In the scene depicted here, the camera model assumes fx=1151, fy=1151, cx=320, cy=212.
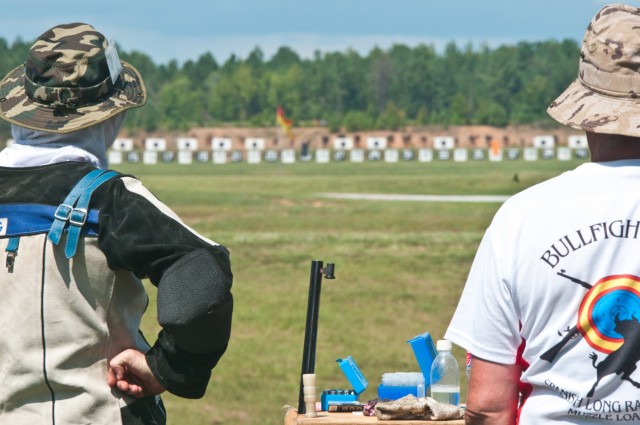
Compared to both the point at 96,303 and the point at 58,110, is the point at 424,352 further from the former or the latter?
the point at 58,110

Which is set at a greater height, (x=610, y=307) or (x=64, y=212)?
(x=64, y=212)

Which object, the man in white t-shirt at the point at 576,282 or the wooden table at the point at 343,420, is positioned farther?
the wooden table at the point at 343,420

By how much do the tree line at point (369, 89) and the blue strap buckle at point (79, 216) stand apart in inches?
4165

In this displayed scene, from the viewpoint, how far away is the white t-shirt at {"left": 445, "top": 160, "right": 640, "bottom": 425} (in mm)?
2449

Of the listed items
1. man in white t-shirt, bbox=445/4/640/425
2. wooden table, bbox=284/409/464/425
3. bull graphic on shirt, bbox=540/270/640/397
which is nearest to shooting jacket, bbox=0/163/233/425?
man in white t-shirt, bbox=445/4/640/425

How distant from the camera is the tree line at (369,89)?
121 metres

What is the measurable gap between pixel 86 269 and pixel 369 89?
13805 centimetres

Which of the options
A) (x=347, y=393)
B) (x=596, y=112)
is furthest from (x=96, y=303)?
(x=347, y=393)

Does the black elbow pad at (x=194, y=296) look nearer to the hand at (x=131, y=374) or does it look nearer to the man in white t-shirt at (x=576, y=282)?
the hand at (x=131, y=374)

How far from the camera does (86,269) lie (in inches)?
106

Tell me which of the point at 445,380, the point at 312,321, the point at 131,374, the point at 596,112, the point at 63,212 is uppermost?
the point at 596,112

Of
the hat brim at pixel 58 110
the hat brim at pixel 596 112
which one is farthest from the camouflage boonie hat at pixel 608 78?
the hat brim at pixel 58 110

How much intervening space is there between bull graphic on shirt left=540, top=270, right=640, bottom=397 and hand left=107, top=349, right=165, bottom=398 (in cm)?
100

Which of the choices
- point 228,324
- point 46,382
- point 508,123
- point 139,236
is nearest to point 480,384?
point 228,324
